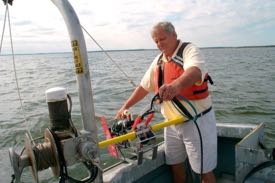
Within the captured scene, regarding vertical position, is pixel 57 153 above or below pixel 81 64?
below

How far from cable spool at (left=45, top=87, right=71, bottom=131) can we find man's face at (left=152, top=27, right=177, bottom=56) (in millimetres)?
1419

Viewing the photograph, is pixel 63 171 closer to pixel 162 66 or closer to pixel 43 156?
pixel 43 156

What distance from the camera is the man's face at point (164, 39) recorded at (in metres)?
3.29

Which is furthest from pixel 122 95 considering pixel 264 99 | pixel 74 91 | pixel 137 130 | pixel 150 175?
pixel 137 130

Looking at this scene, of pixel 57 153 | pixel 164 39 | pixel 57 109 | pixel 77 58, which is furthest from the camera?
pixel 164 39

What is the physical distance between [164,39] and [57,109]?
1546 mm

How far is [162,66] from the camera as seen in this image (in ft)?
11.8

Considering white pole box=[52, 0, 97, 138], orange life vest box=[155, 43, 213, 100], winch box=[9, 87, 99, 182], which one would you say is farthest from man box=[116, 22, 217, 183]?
winch box=[9, 87, 99, 182]

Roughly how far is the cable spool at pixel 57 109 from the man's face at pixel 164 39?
1419 mm

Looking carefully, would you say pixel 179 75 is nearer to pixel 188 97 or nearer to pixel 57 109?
pixel 188 97

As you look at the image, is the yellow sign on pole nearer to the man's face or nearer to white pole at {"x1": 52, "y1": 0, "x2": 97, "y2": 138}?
white pole at {"x1": 52, "y1": 0, "x2": 97, "y2": 138}

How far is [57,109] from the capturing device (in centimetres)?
223

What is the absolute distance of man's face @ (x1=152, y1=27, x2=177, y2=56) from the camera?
10.8 ft

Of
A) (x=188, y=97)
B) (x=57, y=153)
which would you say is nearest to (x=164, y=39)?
(x=188, y=97)
